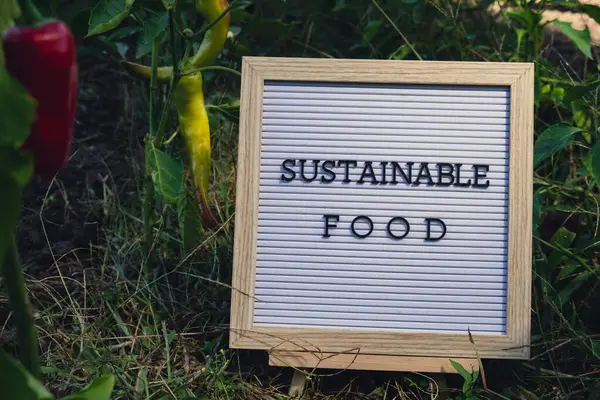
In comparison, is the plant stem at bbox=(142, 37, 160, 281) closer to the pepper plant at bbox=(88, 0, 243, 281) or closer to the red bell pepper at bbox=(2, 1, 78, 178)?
the pepper plant at bbox=(88, 0, 243, 281)

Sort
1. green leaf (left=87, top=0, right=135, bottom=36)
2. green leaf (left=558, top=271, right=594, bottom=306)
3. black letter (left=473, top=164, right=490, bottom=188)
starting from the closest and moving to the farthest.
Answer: green leaf (left=87, top=0, right=135, bottom=36)
black letter (left=473, top=164, right=490, bottom=188)
green leaf (left=558, top=271, right=594, bottom=306)

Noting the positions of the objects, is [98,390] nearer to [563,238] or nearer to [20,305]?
[20,305]

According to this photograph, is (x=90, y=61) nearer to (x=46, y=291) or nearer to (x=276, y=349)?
(x=46, y=291)

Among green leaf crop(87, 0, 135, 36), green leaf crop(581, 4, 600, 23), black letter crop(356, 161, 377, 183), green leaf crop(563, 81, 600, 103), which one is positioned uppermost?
green leaf crop(581, 4, 600, 23)

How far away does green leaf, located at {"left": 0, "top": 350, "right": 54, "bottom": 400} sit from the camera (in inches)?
22.7

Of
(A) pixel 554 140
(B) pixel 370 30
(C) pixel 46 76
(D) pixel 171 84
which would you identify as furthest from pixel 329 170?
(C) pixel 46 76

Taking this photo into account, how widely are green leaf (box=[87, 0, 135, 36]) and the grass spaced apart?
25 cm

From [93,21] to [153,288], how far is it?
477 millimetres

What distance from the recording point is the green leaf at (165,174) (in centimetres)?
112

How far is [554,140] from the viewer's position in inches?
49.5

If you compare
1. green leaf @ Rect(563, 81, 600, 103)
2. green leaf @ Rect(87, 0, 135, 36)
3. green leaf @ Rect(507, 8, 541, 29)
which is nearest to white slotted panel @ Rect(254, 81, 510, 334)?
green leaf @ Rect(563, 81, 600, 103)

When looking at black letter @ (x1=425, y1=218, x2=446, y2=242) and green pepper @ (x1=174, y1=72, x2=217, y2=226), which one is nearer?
black letter @ (x1=425, y1=218, x2=446, y2=242)

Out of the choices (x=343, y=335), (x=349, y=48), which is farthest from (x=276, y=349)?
(x=349, y=48)

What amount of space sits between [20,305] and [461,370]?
0.67m
